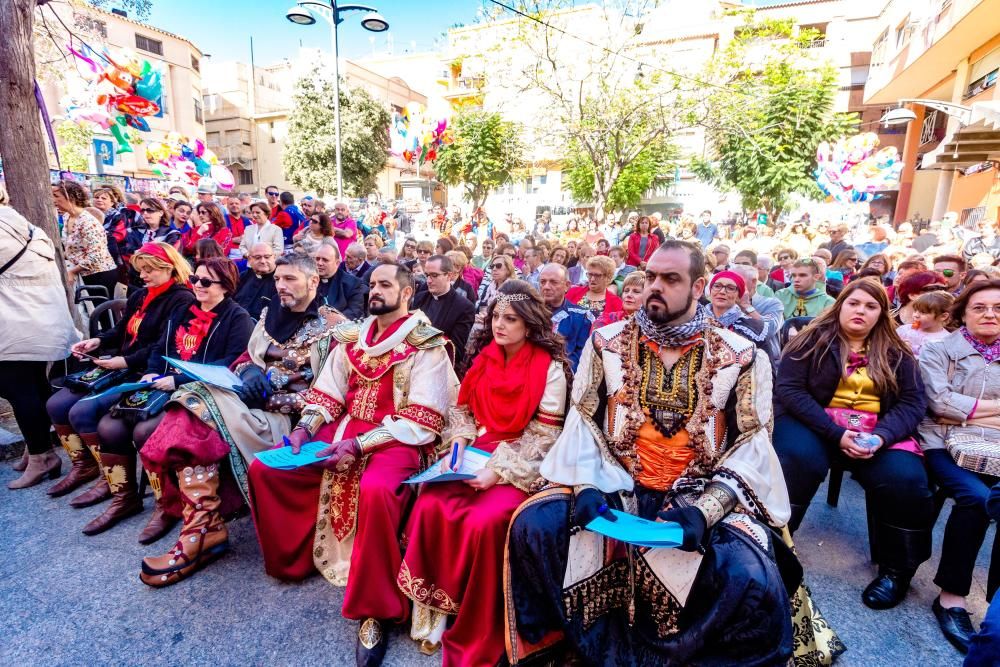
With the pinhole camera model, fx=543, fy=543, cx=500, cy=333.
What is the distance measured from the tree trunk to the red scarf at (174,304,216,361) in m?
2.32

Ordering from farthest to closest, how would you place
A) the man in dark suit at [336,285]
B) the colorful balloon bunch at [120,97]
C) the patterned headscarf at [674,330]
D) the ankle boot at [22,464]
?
the colorful balloon bunch at [120,97], the man in dark suit at [336,285], the ankle boot at [22,464], the patterned headscarf at [674,330]

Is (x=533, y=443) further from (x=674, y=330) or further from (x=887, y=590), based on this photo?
(x=887, y=590)

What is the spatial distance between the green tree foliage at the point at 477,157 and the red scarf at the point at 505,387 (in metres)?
23.0

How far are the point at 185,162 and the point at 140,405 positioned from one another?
20417 millimetres

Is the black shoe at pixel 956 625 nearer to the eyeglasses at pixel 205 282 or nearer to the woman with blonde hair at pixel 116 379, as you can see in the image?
the eyeglasses at pixel 205 282

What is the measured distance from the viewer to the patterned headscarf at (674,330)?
263cm

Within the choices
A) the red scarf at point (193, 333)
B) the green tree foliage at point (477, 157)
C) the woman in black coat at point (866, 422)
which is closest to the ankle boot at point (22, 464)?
the red scarf at point (193, 333)

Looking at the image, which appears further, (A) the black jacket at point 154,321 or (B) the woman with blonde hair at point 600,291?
(B) the woman with blonde hair at point 600,291

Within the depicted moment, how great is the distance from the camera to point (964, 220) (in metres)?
16.9

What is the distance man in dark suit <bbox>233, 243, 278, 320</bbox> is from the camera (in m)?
5.04

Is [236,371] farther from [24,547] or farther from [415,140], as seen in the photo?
[415,140]

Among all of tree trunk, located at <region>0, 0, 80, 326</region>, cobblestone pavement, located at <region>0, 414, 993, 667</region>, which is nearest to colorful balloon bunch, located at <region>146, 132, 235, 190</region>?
tree trunk, located at <region>0, 0, 80, 326</region>

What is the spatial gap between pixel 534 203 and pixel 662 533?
1422 inches

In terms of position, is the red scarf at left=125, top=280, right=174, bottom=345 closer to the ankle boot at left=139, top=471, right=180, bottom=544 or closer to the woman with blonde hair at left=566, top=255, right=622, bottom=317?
the ankle boot at left=139, top=471, right=180, bottom=544
